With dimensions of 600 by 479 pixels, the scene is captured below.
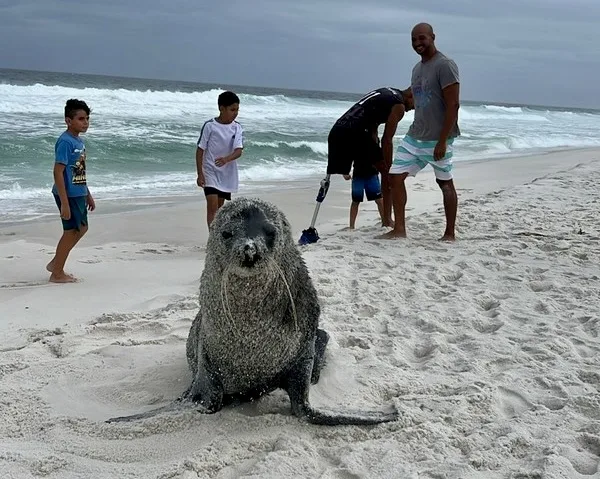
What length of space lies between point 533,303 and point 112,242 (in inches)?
178

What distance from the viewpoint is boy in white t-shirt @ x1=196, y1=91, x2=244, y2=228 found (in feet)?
22.3

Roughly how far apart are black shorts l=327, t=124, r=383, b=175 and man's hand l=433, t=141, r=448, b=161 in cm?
92

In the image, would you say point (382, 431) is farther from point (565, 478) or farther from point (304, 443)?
point (565, 478)

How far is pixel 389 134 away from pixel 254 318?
4.71m

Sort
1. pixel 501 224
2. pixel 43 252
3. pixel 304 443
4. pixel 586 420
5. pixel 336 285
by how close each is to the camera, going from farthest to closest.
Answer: pixel 501 224 < pixel 43 252 < pixel 336 285 < pixel 586 420 < pixel 304 443

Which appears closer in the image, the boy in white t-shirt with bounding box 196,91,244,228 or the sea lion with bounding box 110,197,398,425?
the sea lion with bounding box 110,197,398,425

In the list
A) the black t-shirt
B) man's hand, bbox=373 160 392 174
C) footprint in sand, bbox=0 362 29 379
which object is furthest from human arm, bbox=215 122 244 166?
footprint in sand, bbox=0 362 29 379

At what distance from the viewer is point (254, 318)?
3068 mm

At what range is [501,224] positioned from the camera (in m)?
8.03

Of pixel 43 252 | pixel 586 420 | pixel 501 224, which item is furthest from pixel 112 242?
pixel 586 420

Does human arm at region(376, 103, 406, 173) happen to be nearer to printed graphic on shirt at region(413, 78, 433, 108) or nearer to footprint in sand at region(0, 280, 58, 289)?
printed graphic on shirt at region(413, 78, 433, 108)

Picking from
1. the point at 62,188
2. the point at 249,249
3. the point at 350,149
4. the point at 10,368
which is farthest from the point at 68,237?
the point at 249,249

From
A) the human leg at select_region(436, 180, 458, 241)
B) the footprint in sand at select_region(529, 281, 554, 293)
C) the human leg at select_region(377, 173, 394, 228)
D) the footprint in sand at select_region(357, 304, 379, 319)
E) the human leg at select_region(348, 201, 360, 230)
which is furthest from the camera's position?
the human leg at select_region(348, 201, 360, 230)

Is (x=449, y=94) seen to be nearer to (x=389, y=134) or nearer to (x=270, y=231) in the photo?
(x=389, y=134)
